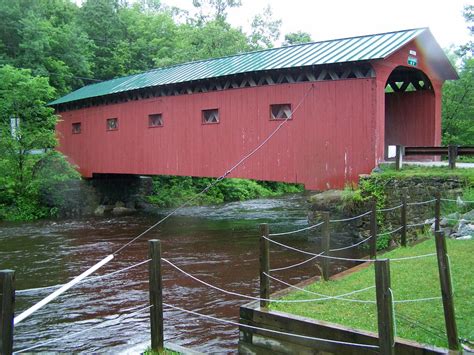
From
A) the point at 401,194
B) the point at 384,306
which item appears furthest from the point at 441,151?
the point at 384,306

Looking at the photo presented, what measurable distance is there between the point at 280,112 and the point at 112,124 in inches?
348

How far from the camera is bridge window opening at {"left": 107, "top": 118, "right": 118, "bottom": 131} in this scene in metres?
19.4

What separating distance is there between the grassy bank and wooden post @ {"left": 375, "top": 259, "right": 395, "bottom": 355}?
19.6 metres

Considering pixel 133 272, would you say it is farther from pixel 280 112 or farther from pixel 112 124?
pixel 112 124

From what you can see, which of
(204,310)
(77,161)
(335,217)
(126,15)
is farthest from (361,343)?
(126,15)

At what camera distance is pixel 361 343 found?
4.45m

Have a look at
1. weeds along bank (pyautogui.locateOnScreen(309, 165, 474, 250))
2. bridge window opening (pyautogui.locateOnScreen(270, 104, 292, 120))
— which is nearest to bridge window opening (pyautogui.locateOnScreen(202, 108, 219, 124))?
bridge window opening (pyautogui.locateOnScreen(270, 104, 292, 120))

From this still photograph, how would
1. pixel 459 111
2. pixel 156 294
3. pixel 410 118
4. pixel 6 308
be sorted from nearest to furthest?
pixel 6 308 < pixel 156 294 < pixel 410 118 < pixel 459 111

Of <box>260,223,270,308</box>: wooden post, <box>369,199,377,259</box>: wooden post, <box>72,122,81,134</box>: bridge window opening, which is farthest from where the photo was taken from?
<box>72,122,81,134</box>: bridge window opening

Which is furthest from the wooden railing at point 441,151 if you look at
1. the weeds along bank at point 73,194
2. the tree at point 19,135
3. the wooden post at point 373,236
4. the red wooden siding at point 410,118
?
the tree at point 19,135

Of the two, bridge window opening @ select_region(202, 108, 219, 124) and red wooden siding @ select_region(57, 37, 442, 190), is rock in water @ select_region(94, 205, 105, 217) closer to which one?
red wooden siding @ select_region(57, 37, 442, 190)

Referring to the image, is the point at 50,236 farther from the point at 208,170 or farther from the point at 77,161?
the point at 77,161

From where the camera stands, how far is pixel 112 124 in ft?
64.4

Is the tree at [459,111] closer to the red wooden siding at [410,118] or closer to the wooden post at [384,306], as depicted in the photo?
the red wooden siding at [410,118]
